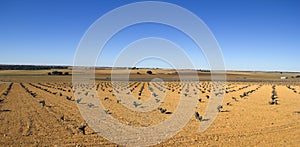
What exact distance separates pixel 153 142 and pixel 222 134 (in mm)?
3222

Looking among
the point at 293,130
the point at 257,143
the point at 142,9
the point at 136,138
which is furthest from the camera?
the point at 142,9

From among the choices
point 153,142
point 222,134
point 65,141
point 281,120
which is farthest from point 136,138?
point 281,120

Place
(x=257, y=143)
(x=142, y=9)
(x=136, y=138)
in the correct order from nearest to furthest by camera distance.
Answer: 1. (x=257, y=143)
2. (x=136, y=138)
3. (x=142, y=9)

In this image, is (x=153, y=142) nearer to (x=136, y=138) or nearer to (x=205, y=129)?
(x=136, y=138)

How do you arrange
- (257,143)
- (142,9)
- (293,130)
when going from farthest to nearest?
(142,9) → (293,130) → (257,143)

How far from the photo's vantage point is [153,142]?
1138cm

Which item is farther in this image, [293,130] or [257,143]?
[293,130]

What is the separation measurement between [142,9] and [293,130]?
30.6ft

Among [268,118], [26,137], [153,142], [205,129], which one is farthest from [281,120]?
[26,137]

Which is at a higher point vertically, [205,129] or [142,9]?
[142,9]

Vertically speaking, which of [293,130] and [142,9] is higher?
[142,9]

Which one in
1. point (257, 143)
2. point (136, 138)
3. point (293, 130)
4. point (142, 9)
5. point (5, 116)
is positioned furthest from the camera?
point (5, 116)

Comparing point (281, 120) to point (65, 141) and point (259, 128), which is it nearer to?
point (259, 128)

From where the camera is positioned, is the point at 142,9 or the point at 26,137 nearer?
the point at 26,137
